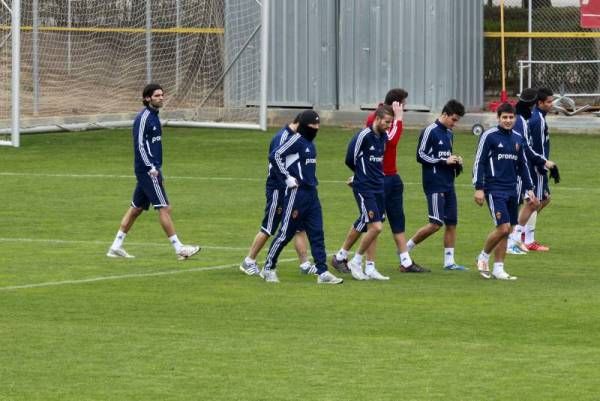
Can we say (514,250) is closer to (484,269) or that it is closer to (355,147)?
(484,269)

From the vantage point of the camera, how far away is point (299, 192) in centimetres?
1691

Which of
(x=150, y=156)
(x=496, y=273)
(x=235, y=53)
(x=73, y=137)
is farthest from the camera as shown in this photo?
(x=235, y=53)

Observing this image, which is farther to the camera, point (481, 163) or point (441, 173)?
point (441, 173)

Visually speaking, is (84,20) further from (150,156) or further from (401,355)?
(401,355)

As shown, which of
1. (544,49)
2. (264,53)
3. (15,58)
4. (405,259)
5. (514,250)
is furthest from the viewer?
(544,49)

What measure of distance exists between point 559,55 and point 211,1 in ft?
26.6

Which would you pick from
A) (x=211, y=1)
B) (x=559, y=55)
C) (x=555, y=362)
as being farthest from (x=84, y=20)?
(x=555, y=362)

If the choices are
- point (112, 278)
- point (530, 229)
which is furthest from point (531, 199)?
point (112, 278)

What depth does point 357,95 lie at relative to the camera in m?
39.5

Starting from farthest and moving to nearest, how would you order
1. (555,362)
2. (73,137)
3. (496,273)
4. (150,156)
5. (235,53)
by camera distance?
(235,53), (73,137), (150,156), (496,273), (555,362)

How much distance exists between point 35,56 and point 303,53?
6.37 meters

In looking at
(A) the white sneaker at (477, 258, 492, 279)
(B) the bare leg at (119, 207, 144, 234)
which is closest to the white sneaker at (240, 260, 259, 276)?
(B) the bare leg at (119, 207, 144, 234)

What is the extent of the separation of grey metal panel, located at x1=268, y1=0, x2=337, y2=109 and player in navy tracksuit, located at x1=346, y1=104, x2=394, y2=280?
22414 mm

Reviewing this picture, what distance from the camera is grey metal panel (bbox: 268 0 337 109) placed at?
130 ft
